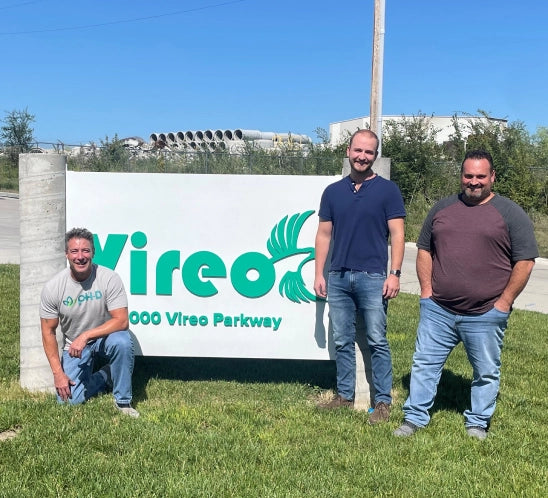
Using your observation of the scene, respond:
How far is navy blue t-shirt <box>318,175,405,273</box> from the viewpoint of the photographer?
4059mm

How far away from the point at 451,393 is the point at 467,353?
1.02m

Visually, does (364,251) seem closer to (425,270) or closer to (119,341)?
(425,270)

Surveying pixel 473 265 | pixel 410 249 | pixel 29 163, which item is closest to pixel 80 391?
pixel 29 163

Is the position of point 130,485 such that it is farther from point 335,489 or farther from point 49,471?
point 335,489

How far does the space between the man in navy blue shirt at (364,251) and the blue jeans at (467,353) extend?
25 centimetres

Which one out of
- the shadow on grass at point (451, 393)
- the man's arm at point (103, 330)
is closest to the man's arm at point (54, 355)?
the man's arm at point (103, 330)

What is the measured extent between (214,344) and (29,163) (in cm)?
185

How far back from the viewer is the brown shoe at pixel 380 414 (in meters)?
4.19

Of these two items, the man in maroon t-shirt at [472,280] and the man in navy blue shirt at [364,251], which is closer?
the man in maroon t-shirt at [472,280]

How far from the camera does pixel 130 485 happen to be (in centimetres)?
315

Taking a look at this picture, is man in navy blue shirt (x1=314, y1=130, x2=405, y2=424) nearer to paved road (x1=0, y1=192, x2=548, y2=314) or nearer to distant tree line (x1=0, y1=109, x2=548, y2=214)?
paved road (x1=0, y1=192, x2=548, y2=314)

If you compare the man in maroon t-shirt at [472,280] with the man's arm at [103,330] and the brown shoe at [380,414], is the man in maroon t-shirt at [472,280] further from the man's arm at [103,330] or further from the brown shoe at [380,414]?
the man's arm at [103,330]

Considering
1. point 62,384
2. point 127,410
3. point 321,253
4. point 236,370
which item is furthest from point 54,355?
point 321,253

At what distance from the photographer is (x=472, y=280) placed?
3809 millimetres
